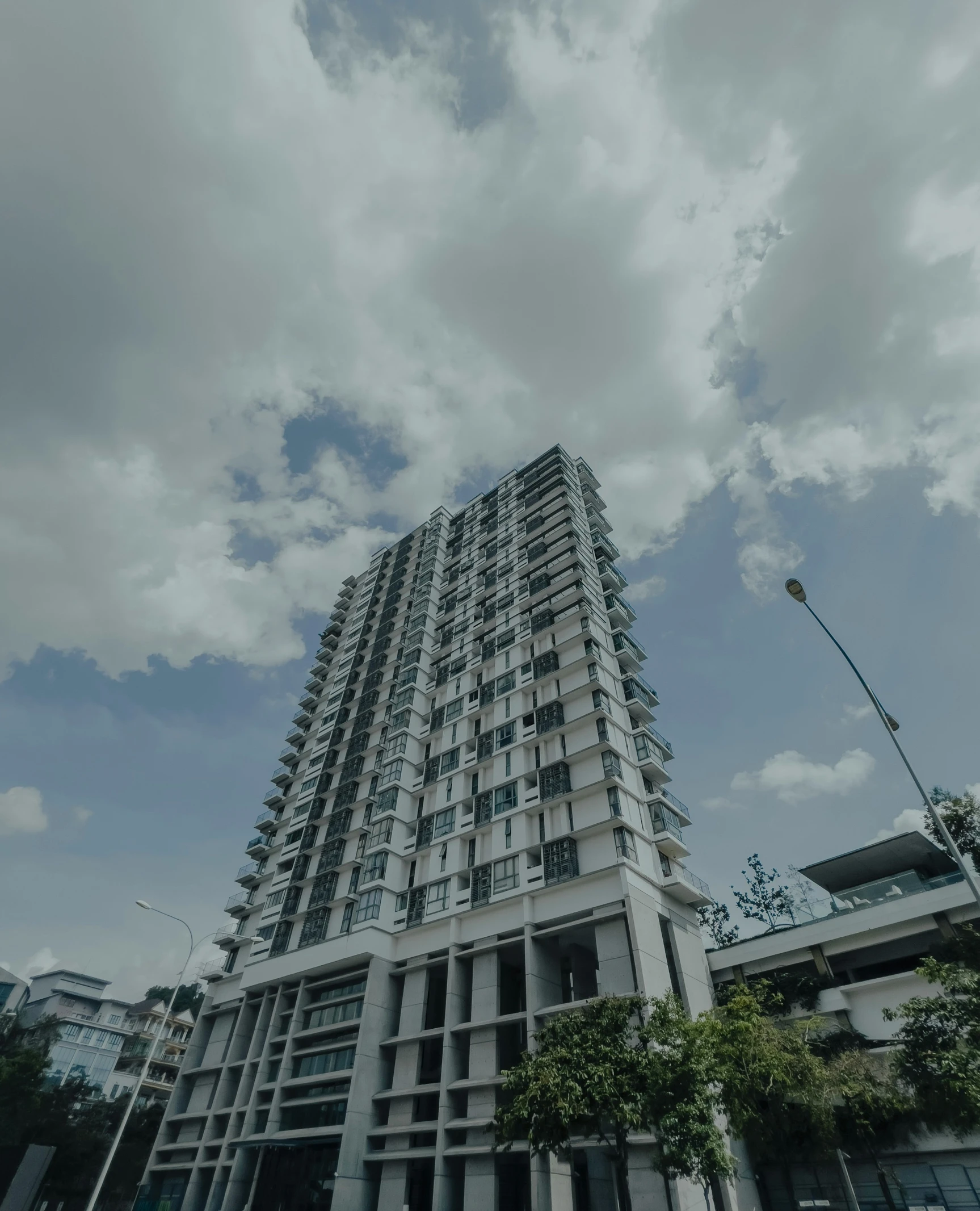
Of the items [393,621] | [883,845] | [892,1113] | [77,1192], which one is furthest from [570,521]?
[77,1192]

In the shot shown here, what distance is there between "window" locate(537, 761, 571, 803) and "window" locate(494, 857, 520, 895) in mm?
4359

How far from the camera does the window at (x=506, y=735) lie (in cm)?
4797

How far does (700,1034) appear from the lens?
78.3ft

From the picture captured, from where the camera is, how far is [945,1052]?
23297 mm

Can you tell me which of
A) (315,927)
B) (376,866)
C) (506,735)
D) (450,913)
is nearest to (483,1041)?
(450,913)

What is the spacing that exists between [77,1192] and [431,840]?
4438cm

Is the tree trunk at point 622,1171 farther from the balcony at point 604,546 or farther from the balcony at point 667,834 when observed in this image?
the balcony at point 604,546

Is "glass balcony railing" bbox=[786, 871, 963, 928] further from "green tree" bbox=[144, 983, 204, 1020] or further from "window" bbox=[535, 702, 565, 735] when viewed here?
"green tree" bbox=[144, 983, 204, 1020]

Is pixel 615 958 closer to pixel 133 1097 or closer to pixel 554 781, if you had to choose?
pixel 554 781

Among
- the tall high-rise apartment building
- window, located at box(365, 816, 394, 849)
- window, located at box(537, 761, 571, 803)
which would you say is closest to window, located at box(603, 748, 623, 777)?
the tall high-rise apartment building

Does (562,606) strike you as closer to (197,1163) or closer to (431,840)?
(431,840)

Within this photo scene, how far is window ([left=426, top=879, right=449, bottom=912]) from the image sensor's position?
4344 centimetres

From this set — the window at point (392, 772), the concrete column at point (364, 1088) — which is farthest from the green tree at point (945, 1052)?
the window at point (392, 772)

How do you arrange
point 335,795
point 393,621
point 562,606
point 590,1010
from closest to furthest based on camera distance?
point 590,1010, point 562,606, point 335,795, point 393,621
